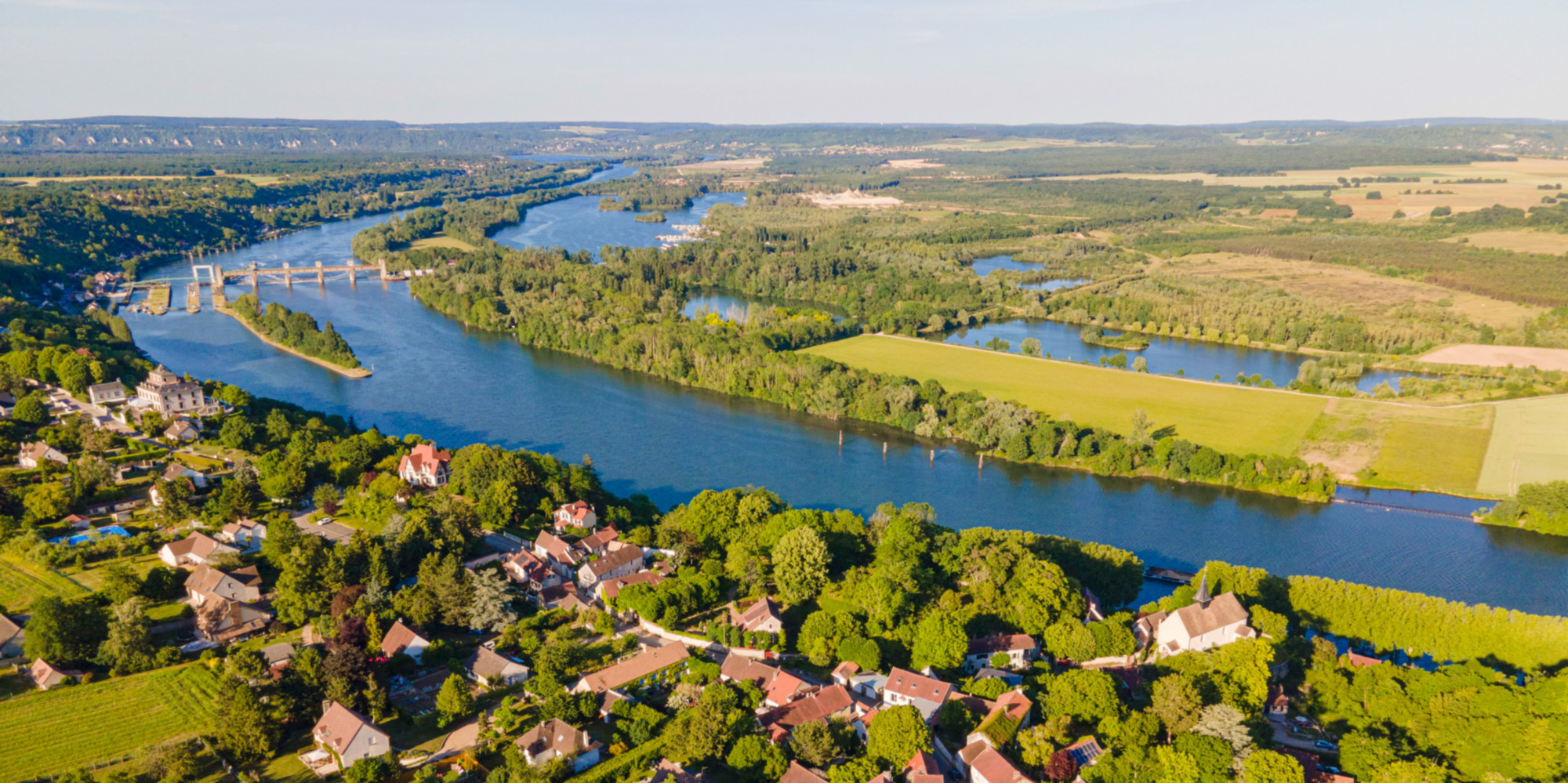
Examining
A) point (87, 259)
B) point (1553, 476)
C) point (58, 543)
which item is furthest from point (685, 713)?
point (87, 259)

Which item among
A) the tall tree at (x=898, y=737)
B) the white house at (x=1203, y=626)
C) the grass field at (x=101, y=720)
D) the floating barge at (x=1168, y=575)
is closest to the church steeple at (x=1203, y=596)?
the white house at (x=1203, y=626)

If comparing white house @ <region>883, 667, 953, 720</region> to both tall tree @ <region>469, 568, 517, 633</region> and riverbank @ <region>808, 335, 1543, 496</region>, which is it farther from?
riverbank @ <region>808, 335, 1543, 496</region>

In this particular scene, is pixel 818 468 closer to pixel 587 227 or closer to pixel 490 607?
pixel 490 607

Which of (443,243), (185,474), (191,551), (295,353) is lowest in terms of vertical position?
(191,551)

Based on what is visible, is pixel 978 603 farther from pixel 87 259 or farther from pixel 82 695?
pixel 87 259

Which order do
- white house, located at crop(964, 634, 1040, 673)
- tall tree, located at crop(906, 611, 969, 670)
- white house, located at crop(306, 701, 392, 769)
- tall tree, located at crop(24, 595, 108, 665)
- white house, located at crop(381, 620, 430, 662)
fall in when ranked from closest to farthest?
A: white house, located at crop(306, 701, 392, 769) < tall tree, located at crop(24, 595, 108, 665) < tall tree, located at crop(906, 611, 969, 670) < white house, located at crop(381, 620, 430, 662) < white house, located at crop(964, 634, 1040, 673)

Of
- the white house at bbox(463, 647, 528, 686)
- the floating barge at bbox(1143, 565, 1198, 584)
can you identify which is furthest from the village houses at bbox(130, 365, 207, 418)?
the floating barge at bbox(1143, 565, 1198, 584)

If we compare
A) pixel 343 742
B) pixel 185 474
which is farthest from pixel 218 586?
pixel 185 474
